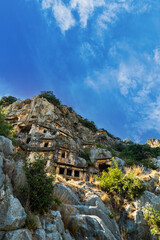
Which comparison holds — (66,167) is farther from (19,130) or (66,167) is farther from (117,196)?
(19,130)

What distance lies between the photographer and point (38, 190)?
5.44 metres

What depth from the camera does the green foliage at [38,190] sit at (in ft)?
16.8

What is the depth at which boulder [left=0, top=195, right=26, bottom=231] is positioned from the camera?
3.70 meters

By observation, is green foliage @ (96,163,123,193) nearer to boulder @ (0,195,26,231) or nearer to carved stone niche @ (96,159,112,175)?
boulder @ (0,195,26,231)

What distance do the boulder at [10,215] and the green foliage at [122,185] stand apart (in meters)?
9.37

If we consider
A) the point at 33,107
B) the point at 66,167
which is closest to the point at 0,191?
the point at 66,167

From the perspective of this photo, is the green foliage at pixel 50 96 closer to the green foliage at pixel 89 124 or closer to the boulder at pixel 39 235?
the green foliage at pixel 89 124

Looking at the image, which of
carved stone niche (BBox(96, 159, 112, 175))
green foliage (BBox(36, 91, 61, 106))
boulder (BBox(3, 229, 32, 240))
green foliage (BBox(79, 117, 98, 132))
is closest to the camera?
boulder (BBox(3, 229, 32, 240))

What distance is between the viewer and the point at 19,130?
35.5m

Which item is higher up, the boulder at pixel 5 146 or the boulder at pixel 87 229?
the boulder at pixel 5 146

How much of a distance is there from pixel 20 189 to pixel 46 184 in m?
1.05

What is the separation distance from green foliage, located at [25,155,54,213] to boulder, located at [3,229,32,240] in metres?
1.15

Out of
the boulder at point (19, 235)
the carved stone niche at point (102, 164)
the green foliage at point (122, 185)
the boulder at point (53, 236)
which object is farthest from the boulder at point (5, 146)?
the carved stone niche at point (102, 164)

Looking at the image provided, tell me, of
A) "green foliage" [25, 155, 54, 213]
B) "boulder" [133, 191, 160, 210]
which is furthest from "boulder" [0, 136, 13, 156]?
"boulder" [133, 191, 160, 210]
